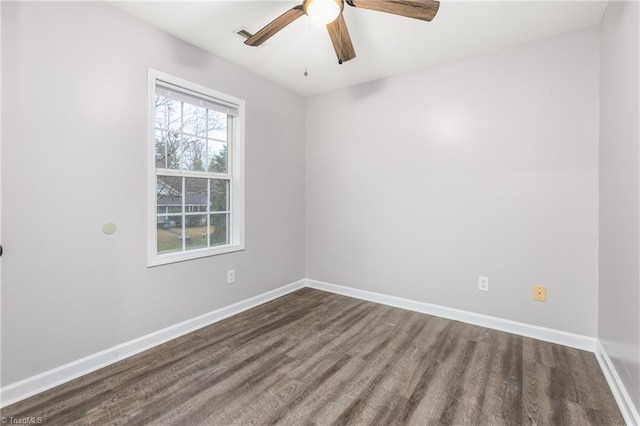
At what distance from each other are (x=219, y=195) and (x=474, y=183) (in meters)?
2.47

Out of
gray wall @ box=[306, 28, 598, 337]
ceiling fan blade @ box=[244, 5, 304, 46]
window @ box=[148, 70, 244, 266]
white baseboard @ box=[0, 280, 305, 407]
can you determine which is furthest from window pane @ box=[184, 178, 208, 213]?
gray wall @ box=[306, 28, 598, 337]

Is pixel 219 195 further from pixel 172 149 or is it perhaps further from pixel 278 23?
pixel 278 23

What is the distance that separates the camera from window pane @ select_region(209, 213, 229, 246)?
2.79 m

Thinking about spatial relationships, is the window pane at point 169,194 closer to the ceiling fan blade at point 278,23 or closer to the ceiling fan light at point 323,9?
the ceiling fan blade at point 278,23

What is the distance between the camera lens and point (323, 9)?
156cm

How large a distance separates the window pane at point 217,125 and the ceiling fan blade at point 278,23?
0.95m

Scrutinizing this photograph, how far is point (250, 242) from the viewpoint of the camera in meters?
3.04

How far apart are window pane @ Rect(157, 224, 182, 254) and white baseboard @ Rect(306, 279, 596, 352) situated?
190 cm

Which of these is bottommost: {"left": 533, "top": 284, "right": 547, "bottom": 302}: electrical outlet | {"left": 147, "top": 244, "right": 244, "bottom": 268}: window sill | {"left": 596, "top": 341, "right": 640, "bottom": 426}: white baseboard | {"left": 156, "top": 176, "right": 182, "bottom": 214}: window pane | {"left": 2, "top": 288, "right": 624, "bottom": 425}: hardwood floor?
{"left": 2, "top": 288, "right": 624, "bottom": 425}: hardwood floor

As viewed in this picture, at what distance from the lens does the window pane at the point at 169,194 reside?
7.77 ft

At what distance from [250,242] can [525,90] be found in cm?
292

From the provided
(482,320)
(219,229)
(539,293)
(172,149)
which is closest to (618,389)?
(539,293)

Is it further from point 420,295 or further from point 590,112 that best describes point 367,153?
point 590,112

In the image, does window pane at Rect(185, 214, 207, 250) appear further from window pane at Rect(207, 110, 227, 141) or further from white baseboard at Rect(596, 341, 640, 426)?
white baseboard at Rect(596, 341, 640, 426)
